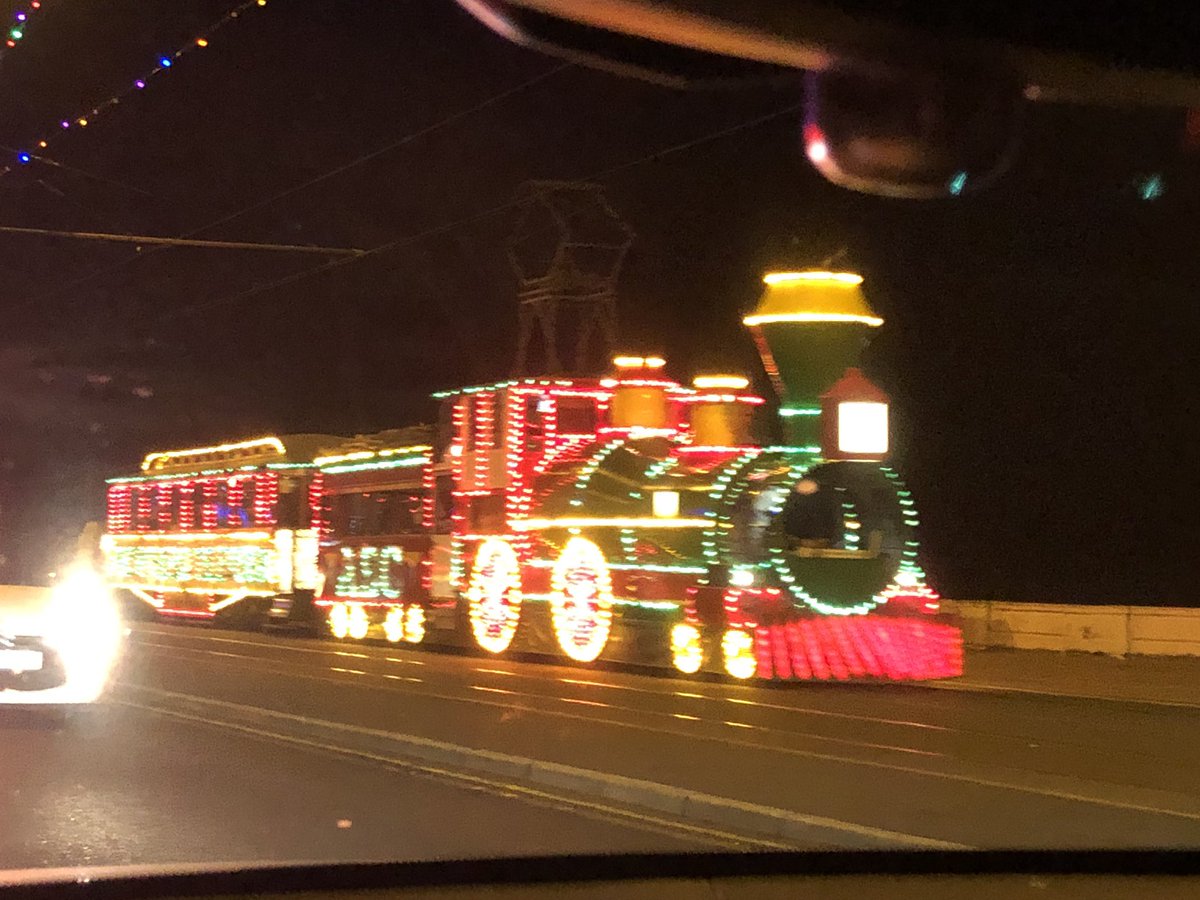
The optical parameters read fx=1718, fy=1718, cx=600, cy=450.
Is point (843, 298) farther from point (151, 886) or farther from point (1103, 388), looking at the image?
point (1103, 388)

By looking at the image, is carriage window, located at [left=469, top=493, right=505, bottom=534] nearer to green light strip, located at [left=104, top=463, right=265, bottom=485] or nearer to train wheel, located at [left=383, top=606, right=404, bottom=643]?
train wheel, located at [left=383, top=606, right=404, bottom=643]

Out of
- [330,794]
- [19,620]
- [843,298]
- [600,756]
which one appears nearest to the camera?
[330,794]

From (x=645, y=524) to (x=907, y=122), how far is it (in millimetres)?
16230

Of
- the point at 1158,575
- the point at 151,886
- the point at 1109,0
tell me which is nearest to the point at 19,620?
the point at 151,886

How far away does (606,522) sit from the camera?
884 inches

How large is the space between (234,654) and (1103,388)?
21.8m

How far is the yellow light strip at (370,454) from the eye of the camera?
1126 inches

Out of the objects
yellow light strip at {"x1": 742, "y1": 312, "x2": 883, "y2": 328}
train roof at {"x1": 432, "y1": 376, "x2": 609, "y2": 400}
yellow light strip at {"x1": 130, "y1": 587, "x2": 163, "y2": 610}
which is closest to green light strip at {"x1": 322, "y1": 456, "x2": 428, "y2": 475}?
train roof at {"x1": 432, "y1": 376, "x2": 609, "y2": 400}

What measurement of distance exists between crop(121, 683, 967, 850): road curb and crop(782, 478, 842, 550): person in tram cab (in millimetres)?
7715

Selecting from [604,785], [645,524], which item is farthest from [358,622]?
[604,785]

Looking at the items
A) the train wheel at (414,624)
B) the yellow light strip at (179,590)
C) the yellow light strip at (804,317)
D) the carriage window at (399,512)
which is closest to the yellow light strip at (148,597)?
the yellow light strip at (179,590)

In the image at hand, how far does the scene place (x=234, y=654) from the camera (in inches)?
1012

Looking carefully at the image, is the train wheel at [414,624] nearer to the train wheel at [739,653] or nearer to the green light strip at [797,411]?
the train wheel at [739,653]

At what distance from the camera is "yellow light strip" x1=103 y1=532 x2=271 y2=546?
34.1m
